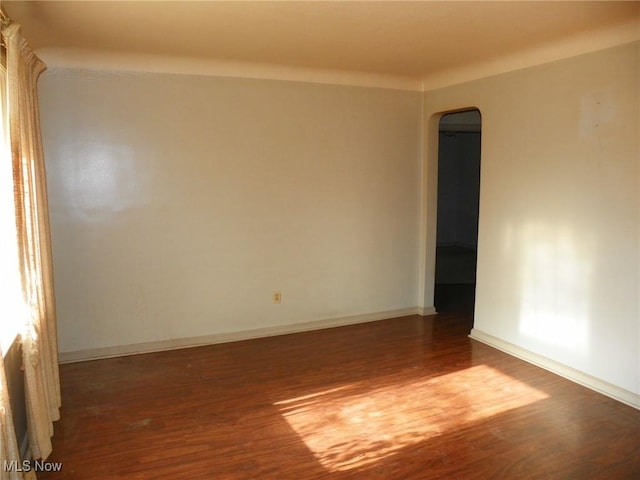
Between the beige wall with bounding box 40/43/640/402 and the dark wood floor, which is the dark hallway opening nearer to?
the beige wall with bounding box 40/43/640/402

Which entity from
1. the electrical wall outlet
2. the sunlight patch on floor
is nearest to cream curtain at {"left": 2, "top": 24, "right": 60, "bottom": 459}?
the sunlight patch on floor

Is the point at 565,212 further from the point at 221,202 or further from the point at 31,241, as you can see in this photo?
the point at 31,241

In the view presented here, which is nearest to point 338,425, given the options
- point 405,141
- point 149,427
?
point 149,427

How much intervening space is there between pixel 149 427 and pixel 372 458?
1.41 m

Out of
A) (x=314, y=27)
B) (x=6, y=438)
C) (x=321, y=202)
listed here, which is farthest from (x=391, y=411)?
(x=314, y=27)

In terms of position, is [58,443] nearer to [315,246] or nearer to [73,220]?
[73,220]

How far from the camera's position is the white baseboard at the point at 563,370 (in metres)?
3.27

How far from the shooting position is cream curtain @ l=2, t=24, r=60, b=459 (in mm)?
2312

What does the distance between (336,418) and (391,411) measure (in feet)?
1.26

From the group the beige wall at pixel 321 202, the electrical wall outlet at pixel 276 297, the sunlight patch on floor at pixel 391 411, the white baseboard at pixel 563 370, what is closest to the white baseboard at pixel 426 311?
the beige wall at pixel 321 202

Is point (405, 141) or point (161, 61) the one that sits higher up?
point (161, 61)

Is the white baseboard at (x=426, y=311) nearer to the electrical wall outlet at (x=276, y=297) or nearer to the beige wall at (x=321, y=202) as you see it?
the beige wall at (x=321, y=202)

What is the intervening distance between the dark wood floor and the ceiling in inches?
101

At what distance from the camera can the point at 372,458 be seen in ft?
8.57
